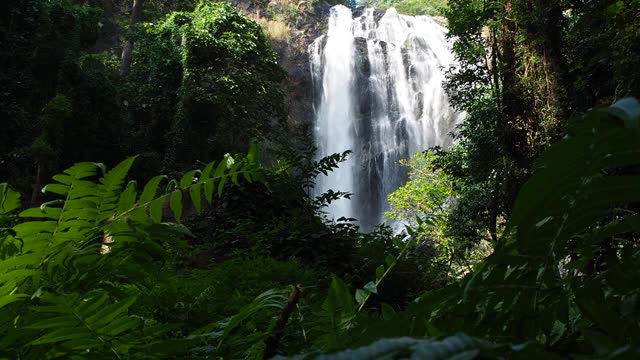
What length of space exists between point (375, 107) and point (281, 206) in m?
17.6

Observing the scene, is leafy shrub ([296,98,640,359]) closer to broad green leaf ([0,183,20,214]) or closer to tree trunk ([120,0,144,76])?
broad green leaf ([0,183,20,214])

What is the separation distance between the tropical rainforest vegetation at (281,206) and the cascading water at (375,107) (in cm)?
268

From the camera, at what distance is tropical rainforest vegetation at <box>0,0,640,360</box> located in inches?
16.0

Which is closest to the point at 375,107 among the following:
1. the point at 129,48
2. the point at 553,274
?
the point at 129,48

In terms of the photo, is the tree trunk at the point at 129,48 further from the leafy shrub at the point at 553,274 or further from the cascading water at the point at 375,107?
the leafy shrub at the point at 553,274

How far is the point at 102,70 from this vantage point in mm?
14141

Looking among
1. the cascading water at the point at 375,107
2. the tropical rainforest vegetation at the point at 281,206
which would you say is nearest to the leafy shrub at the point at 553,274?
the tropical rainforest vegetation at the point at 281,206

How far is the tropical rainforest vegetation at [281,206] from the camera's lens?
407 mm

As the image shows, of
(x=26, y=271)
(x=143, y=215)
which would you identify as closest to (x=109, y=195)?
(x=143, y=215)

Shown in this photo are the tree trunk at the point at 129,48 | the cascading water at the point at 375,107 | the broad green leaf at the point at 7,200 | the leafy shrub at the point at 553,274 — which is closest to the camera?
the leafy shrub at the point at 553,274

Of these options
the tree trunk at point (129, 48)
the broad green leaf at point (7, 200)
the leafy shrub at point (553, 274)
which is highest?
the tree trunk at point (129, 48)

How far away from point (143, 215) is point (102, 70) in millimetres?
14753

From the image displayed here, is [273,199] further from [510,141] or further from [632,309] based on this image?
[632,309]

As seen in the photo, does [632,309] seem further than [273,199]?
No
